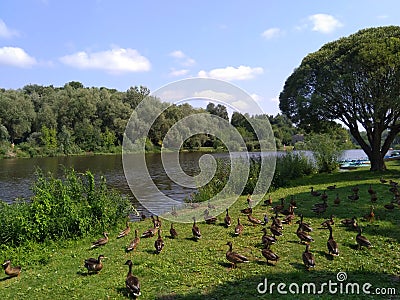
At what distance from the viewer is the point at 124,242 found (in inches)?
433

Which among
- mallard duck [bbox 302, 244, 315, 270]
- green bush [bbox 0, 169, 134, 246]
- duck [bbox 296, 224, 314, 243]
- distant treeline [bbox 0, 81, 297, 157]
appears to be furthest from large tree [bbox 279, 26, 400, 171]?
distant treeline [bbox 0, 81, 297, 157]

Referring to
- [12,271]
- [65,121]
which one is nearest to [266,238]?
[12,271]

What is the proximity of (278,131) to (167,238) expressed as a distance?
122 ft

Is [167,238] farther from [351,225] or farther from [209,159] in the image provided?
[209,159]

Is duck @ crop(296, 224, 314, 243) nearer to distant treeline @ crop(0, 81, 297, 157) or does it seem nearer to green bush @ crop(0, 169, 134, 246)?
green bush @ crop(0, 169, 134, 246)

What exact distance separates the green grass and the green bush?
20.2 inches

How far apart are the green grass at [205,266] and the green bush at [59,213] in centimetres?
51

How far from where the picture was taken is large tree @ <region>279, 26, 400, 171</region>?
21594 mm

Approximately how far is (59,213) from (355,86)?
19260 millimetres

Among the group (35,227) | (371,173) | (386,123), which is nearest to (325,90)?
(386,123)

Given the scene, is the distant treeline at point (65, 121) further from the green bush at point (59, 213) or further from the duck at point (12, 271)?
the duck at point (12, 271)

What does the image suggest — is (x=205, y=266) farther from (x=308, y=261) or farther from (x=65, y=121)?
(x=65, y=121)

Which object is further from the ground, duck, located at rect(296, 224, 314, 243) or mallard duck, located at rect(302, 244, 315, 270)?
duck, located at rect(296, 224, 314, 243)

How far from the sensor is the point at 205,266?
8227mm
